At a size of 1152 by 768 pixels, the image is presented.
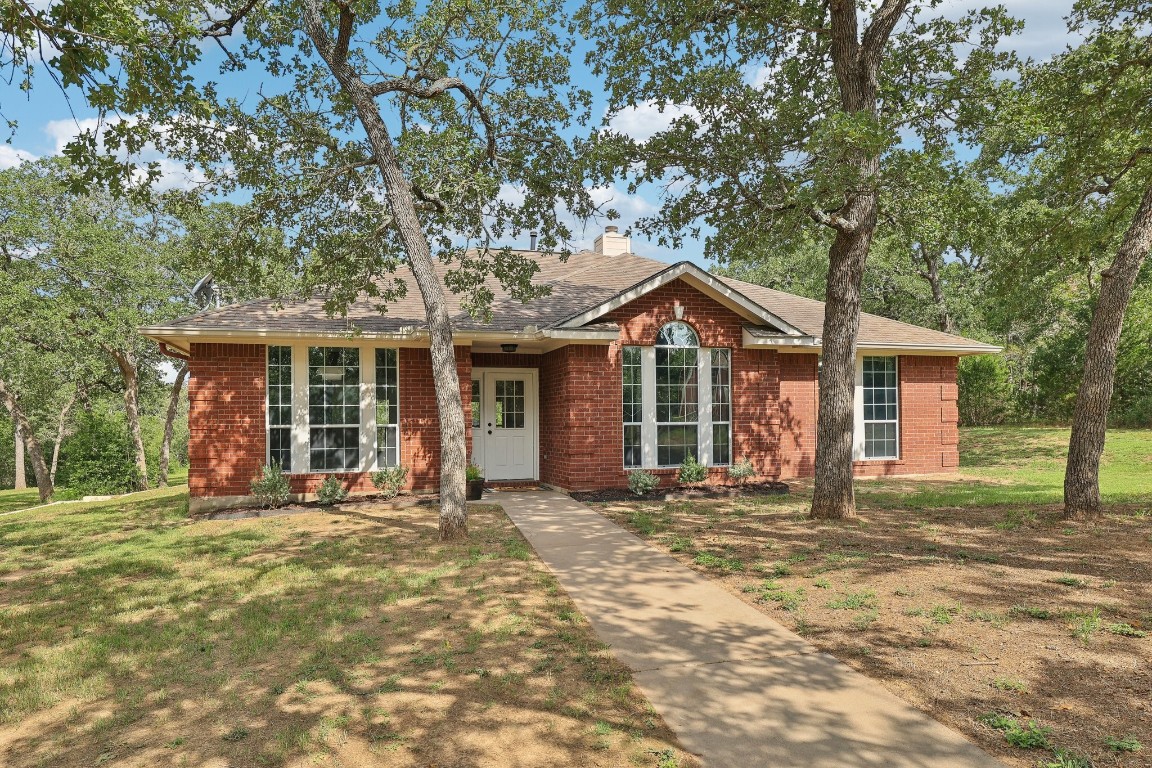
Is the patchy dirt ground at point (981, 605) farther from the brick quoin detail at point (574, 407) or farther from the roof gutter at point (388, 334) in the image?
the roof gutter at point (388, 334)

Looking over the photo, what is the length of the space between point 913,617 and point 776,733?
7.75 feet

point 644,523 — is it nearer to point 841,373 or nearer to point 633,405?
point 841,373

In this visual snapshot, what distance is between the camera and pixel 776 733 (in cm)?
371

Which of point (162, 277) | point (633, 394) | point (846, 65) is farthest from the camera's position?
point (162, 277)

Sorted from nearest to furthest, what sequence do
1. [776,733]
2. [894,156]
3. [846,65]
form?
[776,733]
[894,156]
[846,65]

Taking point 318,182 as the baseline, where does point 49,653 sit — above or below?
below

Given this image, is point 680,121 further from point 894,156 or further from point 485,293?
point 485,293

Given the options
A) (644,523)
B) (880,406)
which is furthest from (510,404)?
(880,406)

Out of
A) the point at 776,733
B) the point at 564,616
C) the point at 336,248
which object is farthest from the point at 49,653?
the point at 336,248

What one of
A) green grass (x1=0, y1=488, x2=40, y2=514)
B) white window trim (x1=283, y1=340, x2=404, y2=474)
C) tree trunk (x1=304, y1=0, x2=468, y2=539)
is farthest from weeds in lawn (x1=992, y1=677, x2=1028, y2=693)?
green grass (x1=0, y1=488, x2=40, y2=514)

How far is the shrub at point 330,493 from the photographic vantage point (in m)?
11.9

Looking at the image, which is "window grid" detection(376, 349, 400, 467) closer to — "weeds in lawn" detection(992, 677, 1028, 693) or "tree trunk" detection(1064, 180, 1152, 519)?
"weeds in lawn" detection(992, 677, 1028, 693)

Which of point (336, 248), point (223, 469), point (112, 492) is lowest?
point (112, 492)

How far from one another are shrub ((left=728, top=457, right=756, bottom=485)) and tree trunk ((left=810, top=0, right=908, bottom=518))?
11.3 ft
